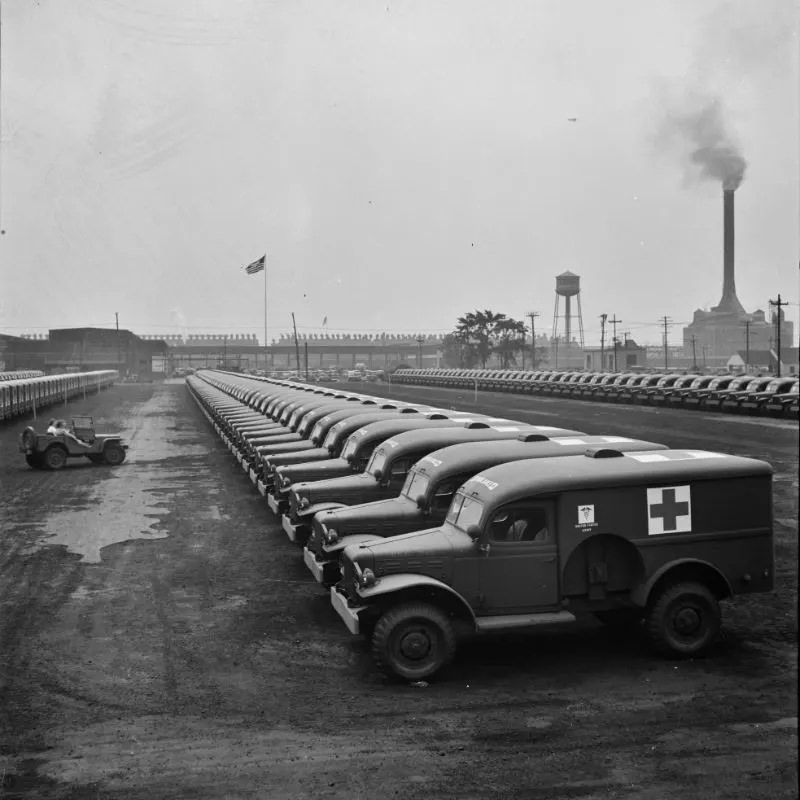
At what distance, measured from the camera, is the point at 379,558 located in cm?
927

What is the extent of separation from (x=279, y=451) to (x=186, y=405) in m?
44.7

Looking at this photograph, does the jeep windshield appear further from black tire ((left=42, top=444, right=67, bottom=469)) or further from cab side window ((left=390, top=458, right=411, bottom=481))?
black tire ((left=42, top=444, right=67, bottom=469))

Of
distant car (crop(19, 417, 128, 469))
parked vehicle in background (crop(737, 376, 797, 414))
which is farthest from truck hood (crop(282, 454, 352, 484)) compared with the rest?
parked vehicle in background (crop(737, 376, 797, 414))

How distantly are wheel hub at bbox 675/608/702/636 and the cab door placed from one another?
4.37ft

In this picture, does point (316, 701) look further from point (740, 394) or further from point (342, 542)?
point (740, 394)

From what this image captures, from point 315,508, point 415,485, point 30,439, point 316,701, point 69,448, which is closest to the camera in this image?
point 316,701

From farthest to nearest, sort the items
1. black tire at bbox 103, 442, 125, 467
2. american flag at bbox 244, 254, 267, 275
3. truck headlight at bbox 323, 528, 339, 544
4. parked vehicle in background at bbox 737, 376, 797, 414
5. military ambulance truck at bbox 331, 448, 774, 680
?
american flag at bbox 244, 254, 267, 275, parked vehicle in background at bbox 737, 376, 797, 414, black tire at bbox 103, 442, 125, 467, truck headlight at bbox 323, 528, 339, 544, military ambulance truck at bbox 331, 448, 774, 680

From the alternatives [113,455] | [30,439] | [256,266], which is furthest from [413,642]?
[256,266]

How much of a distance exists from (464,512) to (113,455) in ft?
69.0

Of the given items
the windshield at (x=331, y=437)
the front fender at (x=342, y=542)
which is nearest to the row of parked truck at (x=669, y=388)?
the windshield at (x=331, y=437)

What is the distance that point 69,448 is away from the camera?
91.5 ft

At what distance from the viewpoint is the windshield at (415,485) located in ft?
38.6

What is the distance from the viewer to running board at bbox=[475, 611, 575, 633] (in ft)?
29.6

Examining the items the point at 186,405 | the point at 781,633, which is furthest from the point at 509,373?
the point at 781,633
